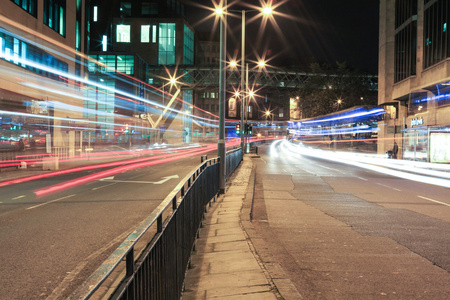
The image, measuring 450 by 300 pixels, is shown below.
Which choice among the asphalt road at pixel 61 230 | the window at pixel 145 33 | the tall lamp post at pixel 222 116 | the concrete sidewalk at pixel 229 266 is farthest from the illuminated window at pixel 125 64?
the concrete sidewalk at pixel 229 266

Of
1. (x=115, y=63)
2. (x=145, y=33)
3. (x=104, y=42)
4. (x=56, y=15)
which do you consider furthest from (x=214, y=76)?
(x=56, y=15)

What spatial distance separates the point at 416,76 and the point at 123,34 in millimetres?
56544

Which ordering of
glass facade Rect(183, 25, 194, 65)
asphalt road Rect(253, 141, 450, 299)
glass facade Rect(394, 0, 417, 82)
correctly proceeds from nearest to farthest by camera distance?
asphalt road Rect(253, 141, 450, 299), glass facade Rect(394, 0, 417, 82), glass facade Rect(183, 25, 194, 65)

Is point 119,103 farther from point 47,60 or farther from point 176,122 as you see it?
point 47,60

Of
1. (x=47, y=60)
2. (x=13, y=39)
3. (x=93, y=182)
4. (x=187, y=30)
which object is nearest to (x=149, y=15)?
(x=187, y=30)

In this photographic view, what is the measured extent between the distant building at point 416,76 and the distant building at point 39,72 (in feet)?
85.5

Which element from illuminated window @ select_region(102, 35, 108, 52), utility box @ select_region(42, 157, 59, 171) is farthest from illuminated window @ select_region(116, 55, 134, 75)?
utility box @ select_region(42, 157, 59, 171)

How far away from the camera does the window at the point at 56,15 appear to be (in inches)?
1291

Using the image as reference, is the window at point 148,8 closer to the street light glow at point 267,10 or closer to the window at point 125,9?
the window at point 125,9

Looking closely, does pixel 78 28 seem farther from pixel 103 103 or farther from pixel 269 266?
pixel 269 266

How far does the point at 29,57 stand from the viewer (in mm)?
30594

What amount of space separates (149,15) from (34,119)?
156 ft

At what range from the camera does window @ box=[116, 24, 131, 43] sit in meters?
75.5

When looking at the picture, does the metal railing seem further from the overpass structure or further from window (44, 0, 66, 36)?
the overpass structure
